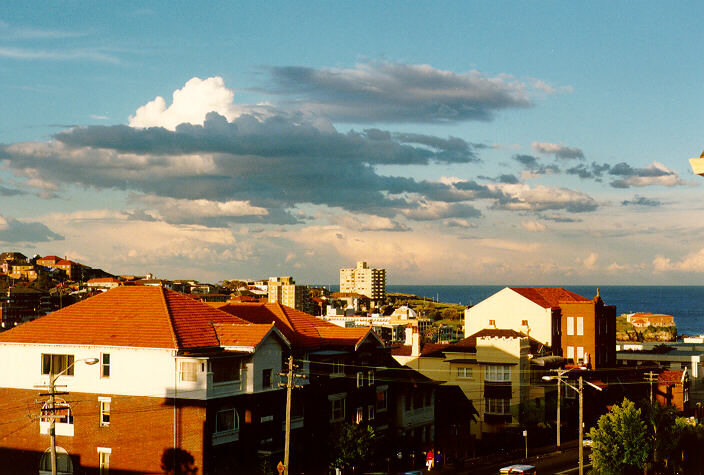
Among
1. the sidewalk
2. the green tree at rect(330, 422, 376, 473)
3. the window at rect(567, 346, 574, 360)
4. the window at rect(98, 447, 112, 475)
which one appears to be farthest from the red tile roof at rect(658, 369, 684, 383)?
the window at rect(98, 447, 112, 475)

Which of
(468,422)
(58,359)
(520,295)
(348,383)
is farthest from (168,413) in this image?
(520,295)

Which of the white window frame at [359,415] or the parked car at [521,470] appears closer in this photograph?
the parked car at [521,470]

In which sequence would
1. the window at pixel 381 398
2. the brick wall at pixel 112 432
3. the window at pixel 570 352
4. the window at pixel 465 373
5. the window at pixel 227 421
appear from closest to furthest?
the brick wall at pixel 112 432 → the window at pixel 227 421 → the window at pixel 381 398 → the window at pixel 465 373 → the window at pixel 570 352

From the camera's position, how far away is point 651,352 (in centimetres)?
11800

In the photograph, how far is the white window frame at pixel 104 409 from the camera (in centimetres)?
4922

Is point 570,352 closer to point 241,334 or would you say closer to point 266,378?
point 266,378

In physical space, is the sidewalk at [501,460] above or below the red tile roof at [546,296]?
below

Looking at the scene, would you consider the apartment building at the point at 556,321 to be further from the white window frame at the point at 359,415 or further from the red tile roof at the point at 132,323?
the red tile roof at the point at 132,323

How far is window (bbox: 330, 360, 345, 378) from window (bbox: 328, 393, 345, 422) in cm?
150

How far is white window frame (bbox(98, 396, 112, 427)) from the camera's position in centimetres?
4922

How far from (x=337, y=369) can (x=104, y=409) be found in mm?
17509

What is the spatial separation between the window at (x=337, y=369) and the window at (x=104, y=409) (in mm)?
16537

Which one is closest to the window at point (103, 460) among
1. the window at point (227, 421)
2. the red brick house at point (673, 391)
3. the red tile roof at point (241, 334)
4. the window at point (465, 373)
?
the window at point (227, 421)

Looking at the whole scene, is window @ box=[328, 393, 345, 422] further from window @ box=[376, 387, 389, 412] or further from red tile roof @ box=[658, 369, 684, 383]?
red tile roof @ box=[658, 369, 684, 383]
